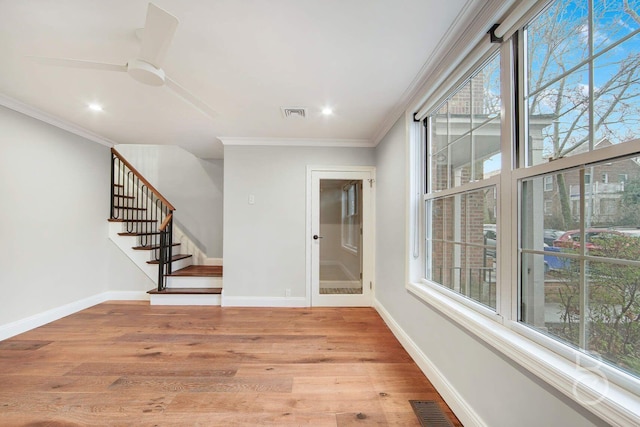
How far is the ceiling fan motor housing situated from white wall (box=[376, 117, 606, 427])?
2.05 meters

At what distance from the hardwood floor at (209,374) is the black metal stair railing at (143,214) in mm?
1130

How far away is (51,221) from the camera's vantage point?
3.17 m

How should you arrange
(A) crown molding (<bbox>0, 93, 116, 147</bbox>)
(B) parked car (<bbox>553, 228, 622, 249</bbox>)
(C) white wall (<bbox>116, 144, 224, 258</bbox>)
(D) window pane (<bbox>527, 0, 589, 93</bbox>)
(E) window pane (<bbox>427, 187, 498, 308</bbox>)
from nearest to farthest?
(B) parked car (<bbox>553, 228, 622, 249</bbox>) → (D) window pane (<bbox>527, 0, 589, 93</bbox>) → (E) window pane (<bbox>427, 187, 498, 308</bbox>) → (A) crown molding (<bbox>0, 93, 116, 147</bbox>) → (C) white wall (<bbox>116, 144, 224, 258</bbox>)

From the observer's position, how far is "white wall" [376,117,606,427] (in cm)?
110

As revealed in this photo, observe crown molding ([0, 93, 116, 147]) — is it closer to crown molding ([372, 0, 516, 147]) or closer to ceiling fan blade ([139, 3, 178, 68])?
ceiling fan blade ([139, 3, 178, 68])

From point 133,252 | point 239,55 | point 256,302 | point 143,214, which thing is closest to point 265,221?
point 256,302

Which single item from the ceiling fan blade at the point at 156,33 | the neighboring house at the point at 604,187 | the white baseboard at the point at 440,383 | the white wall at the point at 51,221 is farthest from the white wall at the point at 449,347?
the white wall at the point at 51,221

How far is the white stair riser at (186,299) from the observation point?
3820 millimetres

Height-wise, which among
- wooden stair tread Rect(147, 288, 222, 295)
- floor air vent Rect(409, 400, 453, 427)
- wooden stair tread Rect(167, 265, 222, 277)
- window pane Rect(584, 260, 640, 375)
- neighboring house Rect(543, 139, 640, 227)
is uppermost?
neighboring house Rect(543, 139, 640, 227)

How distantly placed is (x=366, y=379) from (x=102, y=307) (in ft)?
12.1

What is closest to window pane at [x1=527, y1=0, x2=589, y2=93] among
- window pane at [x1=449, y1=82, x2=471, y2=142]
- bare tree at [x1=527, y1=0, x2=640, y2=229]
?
bare tree at [x1=527, y1=0, x2=640, y2=229]

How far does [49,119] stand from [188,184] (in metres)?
2.29

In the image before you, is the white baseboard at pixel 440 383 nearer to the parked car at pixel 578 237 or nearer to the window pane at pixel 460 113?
the parked car at pixel 578 237

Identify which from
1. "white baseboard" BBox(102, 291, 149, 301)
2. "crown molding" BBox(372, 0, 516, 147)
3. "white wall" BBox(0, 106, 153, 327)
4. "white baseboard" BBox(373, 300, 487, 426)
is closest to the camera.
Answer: "crown molding" BBox(372, 0, 516, 147)
